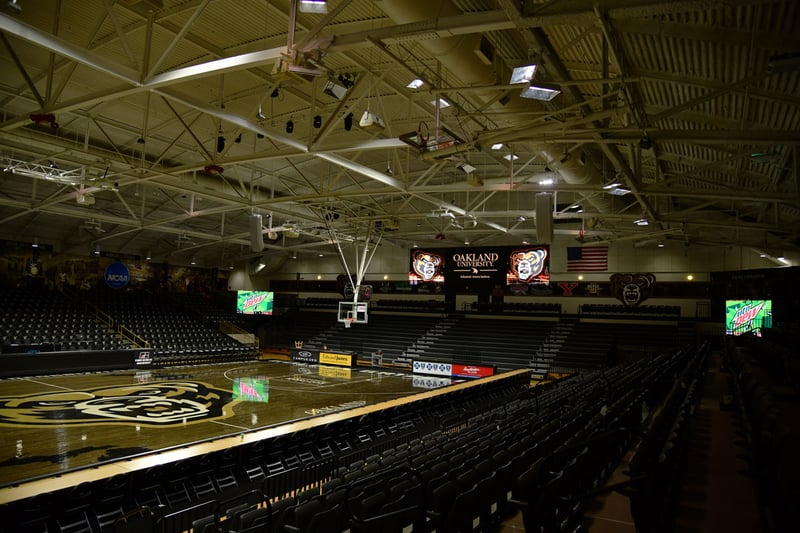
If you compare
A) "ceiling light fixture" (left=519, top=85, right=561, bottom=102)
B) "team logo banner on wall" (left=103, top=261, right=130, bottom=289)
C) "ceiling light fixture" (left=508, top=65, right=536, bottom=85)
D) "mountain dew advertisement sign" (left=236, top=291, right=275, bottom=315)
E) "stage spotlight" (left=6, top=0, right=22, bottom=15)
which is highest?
"stage spotlight" (left=6, top=0, right=22, bottom=15)

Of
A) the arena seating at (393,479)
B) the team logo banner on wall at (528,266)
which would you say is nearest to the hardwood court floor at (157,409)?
the arena seating at (393,479)

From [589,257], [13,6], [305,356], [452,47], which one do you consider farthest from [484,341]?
[13,6]

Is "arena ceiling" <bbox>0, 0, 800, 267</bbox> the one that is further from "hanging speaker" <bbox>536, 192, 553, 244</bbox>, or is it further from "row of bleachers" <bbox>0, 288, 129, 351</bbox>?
"row of bleachers" <bbox>0, 288, 129, 351</bbox>

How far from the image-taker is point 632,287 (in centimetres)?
2316

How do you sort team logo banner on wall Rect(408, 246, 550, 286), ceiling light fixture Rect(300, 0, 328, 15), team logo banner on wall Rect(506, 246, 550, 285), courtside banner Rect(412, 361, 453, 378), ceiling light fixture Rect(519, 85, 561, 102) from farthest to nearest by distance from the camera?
courtside banner Rect(412, 361, 453, 378), team logo banner on wall Rect(408, 246, 550, 286), team logo banner on wall Rect(506, 246, 550, 285), ceiling light fixture Rect(519, 85, 561, 102), ceiling light fixture Rect(300, 0, 328, 15)

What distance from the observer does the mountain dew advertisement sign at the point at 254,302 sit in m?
33.0

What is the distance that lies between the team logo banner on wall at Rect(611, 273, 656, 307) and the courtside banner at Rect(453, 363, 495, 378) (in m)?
7.43

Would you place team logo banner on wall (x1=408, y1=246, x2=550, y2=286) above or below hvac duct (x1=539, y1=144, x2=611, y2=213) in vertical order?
below

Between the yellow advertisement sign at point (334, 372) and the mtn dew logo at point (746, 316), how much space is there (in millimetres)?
16938

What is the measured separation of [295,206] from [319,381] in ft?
26.0

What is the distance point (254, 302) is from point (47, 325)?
12.7 m

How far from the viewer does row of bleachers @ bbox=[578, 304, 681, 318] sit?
24.8m

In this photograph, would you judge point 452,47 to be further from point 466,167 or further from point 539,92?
point 466,167

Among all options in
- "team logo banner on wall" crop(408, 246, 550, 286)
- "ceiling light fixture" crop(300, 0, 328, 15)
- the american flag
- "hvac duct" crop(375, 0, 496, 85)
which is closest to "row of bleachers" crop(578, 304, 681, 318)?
the american flag
